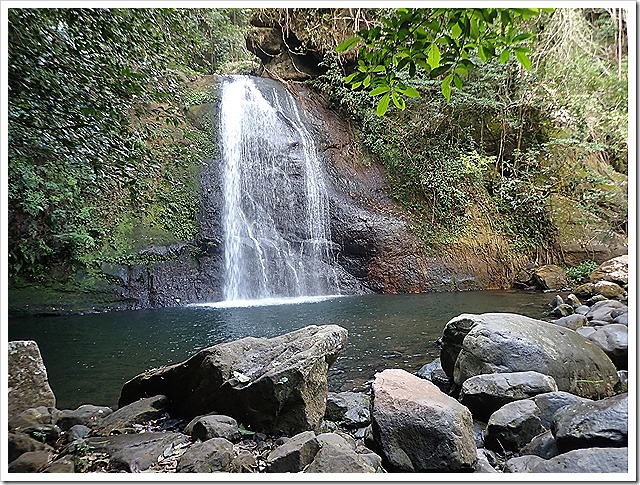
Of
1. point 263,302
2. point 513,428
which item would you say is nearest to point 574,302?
point 513,428

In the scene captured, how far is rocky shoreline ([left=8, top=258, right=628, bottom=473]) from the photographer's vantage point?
1347 mm

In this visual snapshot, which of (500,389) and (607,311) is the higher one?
(607,311)

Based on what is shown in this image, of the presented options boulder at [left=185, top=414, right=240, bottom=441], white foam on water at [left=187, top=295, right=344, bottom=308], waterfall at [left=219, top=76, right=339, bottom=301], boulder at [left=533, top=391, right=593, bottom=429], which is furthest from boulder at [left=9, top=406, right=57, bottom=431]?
waterfall at [left=219, top=76, right=339, bottom=301]

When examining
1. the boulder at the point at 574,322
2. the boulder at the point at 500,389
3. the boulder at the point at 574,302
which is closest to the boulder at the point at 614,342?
the boulder at the point at 574,322

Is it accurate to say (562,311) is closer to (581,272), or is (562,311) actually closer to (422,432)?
(581,272)

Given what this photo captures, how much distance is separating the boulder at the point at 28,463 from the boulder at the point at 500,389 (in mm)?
1869

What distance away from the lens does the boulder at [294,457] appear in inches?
52.9

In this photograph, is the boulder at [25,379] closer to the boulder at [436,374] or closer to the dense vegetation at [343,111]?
the dense vegetation at [343,111]

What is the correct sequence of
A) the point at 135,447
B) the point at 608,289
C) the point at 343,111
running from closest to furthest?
the point at 135,447 < the point at 608,289 < the point at 343,111

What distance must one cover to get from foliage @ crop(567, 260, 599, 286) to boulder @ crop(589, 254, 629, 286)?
1.25 ft

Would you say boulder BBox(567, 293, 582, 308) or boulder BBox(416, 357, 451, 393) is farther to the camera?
Answer: boulder BBox(567, 293, 582, 308)

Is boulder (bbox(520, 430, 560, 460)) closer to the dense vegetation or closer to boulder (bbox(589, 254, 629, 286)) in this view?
the dense vegetation

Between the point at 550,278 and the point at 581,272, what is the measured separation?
48cm

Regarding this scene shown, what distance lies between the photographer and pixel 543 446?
5.28 feet
